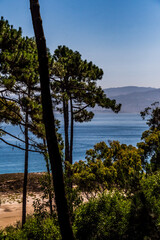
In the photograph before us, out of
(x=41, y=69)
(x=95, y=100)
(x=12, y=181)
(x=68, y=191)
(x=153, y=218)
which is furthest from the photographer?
(x=12, y=181)

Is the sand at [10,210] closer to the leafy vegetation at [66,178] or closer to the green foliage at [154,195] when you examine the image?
the leafy vegetation at [66,178]

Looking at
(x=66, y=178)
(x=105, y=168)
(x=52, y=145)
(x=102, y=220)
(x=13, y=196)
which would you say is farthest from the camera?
(x=13, y=196)

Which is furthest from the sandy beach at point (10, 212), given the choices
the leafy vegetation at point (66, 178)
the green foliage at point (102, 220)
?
the green foliage at point (102, 220)

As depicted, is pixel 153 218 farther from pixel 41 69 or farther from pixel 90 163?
pixel 90 163

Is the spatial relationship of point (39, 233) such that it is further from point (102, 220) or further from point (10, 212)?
point (10, 212)

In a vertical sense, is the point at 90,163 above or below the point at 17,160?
below

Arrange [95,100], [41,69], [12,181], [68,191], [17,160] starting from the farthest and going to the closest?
[17,160]
[12,181]
[95,100]
[68,191]
[41,69]

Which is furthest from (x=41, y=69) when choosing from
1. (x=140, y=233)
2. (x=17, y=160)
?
(x=17, y=160)

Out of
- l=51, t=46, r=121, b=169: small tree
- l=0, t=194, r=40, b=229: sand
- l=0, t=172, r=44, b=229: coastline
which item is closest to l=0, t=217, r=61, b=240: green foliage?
l=0, t=172, r=44, b=229: coastline

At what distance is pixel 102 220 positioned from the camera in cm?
Result: 780

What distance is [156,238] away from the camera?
23.4ft

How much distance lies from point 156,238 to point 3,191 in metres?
20.3

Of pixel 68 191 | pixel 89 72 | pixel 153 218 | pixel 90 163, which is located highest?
pixel 89 72

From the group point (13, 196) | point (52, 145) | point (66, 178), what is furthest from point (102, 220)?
point (13, 196)
